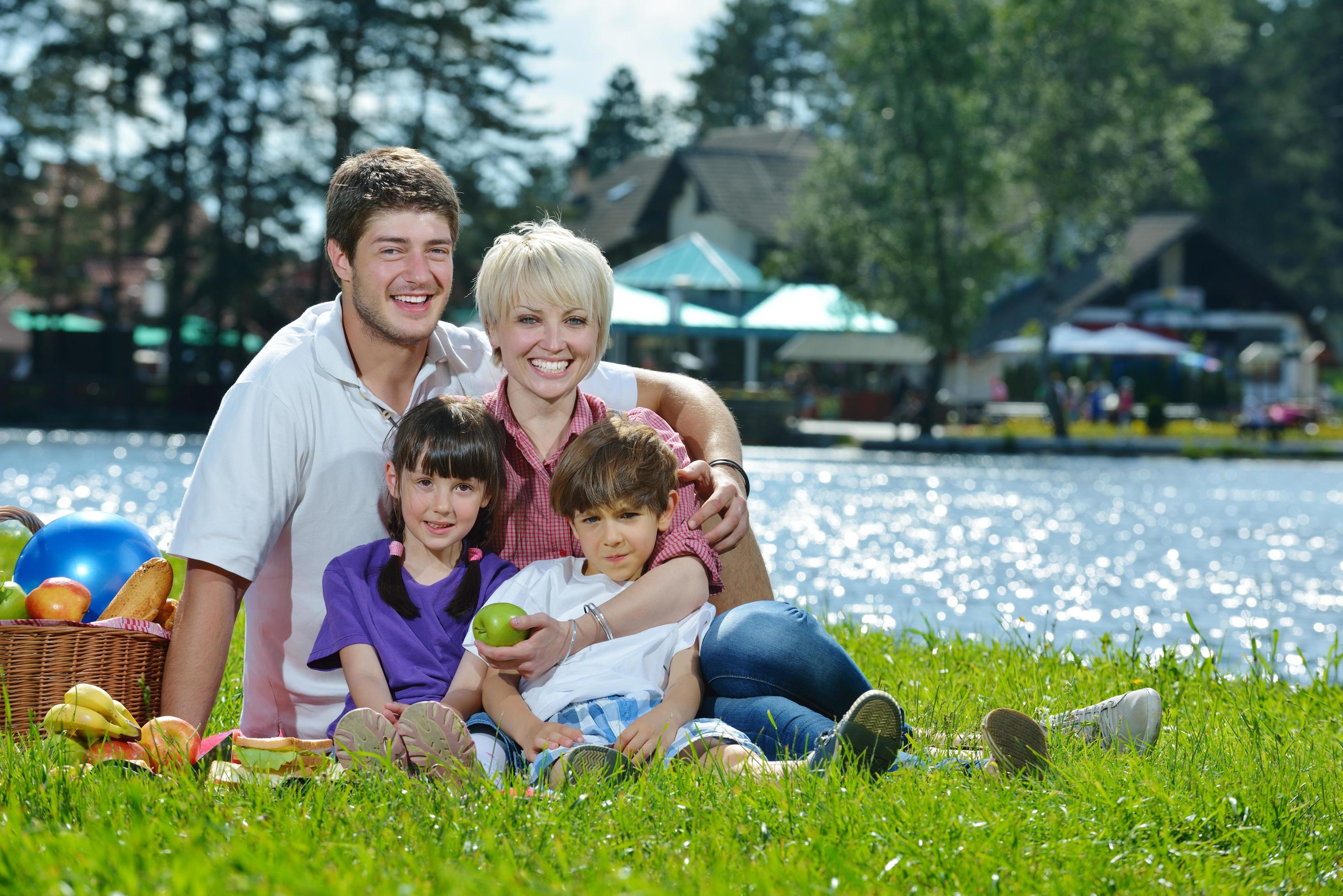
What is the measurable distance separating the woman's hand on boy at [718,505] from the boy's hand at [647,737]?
1.86 feet

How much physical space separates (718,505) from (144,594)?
5.14 feet

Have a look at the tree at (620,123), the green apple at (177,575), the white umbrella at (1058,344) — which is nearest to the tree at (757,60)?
the tree at (620,123)

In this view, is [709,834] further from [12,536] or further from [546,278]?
[12,536]

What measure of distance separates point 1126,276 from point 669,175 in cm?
1747

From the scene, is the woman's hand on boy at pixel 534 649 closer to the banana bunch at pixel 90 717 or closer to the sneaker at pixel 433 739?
the sneaker at pixel 433 739

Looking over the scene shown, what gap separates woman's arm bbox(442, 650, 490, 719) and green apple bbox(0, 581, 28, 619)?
4.03 ft

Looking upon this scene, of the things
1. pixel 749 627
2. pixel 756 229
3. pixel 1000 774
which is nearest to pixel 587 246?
pixel 749 627

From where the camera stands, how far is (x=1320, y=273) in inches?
2490

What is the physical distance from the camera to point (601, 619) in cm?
364

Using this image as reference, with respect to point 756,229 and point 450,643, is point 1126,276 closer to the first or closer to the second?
point 756,229

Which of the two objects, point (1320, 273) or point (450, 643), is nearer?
point (450, 643)

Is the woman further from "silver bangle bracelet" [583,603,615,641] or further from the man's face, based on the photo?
the man's face

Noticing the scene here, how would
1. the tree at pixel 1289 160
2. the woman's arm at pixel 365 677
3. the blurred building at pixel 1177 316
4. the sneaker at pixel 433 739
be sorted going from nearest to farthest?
the sneaker at pixel 433 739
the woman's arm at pixel 365 677
the blurred building at pixel 1177 316
the tree at pixel 1289 160

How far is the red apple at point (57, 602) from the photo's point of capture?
12.5 ft
